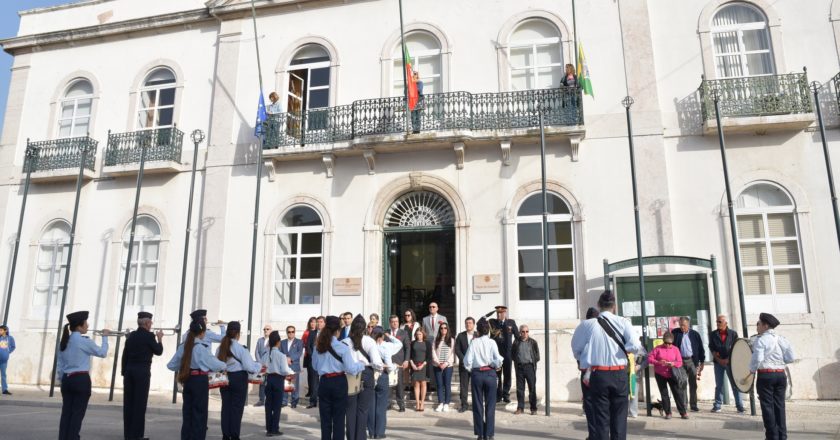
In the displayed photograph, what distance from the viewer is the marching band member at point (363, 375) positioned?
716 centimetres

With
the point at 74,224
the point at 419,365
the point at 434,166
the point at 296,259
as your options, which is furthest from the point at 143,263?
the point at 419,365

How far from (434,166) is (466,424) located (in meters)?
6.19

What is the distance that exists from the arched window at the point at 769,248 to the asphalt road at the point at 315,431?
405 cm

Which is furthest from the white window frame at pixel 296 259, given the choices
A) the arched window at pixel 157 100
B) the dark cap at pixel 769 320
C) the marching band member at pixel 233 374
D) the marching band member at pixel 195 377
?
the dark cap at pixel 769 320

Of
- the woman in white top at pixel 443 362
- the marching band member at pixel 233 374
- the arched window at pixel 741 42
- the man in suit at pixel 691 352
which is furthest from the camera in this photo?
the arched window at pixel 741 42

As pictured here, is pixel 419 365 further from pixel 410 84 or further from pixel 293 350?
pixel 410 84

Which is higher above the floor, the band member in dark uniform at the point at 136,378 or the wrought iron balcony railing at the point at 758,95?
the wrought iron balcony railing at the point at 758,95

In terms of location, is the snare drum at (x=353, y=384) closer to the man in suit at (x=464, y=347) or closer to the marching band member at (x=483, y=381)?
the marching band member at (x=483, y=381)

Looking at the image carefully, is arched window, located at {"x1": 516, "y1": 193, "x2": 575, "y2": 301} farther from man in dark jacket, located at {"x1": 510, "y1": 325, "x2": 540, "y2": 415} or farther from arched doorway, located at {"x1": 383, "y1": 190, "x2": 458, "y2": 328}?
man in dark jacket, located at {"x1": 510, "y1": 325, "x2": 540, "y2": 415}

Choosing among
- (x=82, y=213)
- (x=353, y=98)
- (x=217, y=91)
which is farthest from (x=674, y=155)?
(x=82, y=213)

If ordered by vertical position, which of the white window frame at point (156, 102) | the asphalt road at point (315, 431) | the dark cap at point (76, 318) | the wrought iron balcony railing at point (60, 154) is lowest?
the asphalt road at point (315, 431)

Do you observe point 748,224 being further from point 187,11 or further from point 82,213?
point 82,213

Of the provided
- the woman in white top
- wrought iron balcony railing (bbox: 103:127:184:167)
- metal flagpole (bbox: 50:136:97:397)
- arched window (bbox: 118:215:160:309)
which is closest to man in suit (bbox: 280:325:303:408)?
the woman in white top

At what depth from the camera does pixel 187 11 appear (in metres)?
17.0
